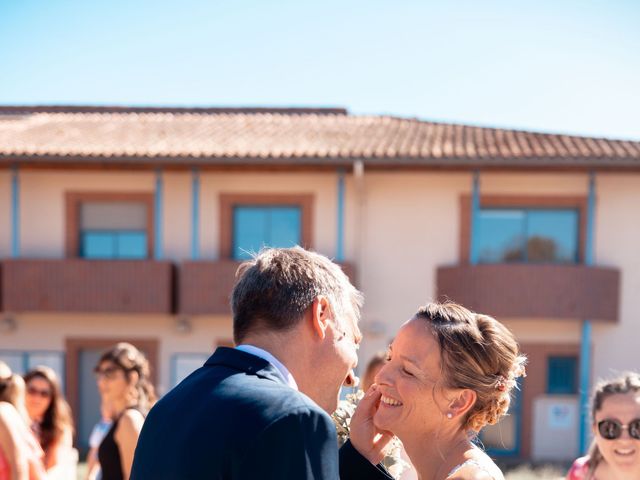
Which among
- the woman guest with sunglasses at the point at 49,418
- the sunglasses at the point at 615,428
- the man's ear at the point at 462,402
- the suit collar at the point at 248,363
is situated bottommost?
the woman guest with sunglasses at the point at 49,418

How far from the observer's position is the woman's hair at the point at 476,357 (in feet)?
6.91

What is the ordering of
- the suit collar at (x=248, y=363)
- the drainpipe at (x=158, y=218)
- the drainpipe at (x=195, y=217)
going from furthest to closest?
the drainpipe at (x=158, y=218)
the drainpipe at (x=195, y=217)
the suit collar at (x=248, y=363)

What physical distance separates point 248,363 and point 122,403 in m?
2.77

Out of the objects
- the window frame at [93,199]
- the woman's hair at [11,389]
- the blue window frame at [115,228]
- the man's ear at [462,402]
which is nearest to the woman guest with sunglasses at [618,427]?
the man's ear at [462,402]

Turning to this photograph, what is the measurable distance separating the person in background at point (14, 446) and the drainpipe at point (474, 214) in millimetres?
10312

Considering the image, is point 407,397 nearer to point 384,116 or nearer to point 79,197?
point 79,197

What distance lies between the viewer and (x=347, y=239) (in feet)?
43.3

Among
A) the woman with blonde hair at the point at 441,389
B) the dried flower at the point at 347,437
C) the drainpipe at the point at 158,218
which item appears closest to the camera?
the woman with blonde hair at the point at 441,389

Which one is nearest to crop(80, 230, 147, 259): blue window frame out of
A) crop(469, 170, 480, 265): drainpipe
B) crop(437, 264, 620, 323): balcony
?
crop(437, 264, 620, 323): balcony

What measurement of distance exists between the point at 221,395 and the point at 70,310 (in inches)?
483

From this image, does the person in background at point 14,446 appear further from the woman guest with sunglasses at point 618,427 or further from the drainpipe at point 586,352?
the drainpipe at point 586,352

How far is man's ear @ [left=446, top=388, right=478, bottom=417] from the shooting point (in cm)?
212

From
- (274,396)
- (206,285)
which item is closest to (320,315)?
(274,396)

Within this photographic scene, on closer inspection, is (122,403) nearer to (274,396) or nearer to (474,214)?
(274,396)
